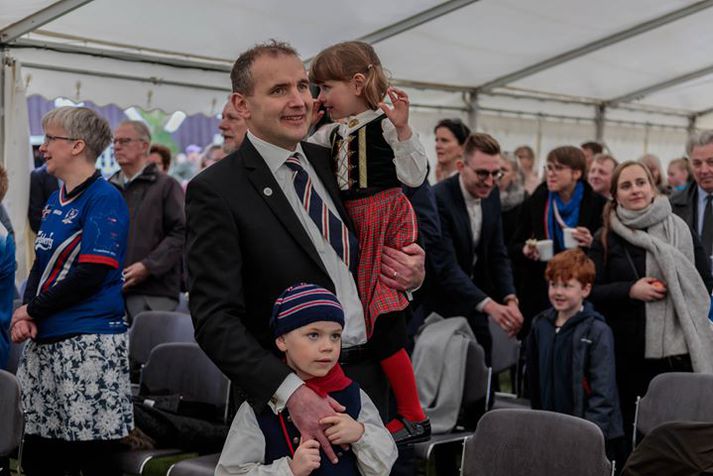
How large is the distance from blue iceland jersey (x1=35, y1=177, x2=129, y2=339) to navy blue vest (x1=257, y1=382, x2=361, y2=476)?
1667 millimetres

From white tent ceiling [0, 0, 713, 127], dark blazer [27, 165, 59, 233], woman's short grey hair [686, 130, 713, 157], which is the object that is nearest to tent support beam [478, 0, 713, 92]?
white tent ceiling [0, 0, 713, 127]

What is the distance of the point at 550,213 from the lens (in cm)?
599

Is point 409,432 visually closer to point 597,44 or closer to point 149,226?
point 149,226

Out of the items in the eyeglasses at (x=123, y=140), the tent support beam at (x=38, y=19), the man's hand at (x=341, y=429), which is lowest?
the man's hand at (x=341, y=429)

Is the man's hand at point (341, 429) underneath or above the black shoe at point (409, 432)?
above

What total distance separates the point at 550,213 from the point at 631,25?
3702 mm

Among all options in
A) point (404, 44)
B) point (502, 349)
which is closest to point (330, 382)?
point (502, 349)

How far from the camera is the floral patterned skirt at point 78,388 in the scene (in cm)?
379

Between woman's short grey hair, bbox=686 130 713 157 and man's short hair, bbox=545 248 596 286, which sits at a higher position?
woman's short grey hair, bbox=686 130 713 157

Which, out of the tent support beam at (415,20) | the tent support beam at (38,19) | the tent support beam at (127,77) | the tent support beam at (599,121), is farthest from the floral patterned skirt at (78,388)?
the tent support beam at (599,121)

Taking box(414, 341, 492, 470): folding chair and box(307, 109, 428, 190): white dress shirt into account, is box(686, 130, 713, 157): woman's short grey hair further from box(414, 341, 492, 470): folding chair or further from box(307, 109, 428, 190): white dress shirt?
box(307, 109, 428, 190): white dress shirt

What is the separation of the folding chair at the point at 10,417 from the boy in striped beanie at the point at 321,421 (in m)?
1.55

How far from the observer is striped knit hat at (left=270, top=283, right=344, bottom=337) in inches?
85.7

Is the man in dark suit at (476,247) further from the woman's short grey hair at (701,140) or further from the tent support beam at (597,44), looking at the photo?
the tent support beam at (597,44)
